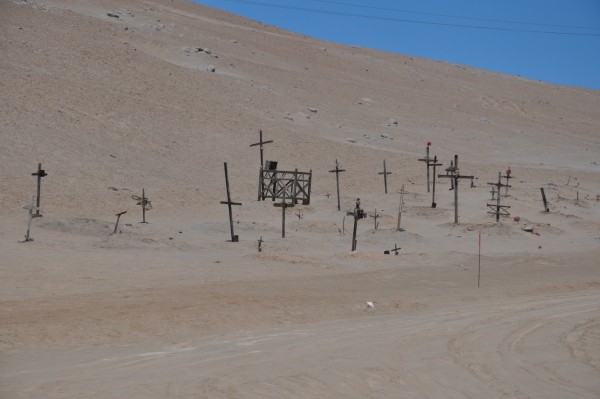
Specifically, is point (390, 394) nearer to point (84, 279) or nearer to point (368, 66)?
point (84, 279)

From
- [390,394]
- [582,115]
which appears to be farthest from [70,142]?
[582,115]

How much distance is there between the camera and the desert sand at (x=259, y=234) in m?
10.7

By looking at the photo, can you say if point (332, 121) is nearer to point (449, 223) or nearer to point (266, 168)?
point (266, 168)

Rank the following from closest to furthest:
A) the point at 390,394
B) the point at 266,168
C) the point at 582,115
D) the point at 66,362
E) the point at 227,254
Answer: the point at 390,394 < the point at 66,362 < the point at 227,254 < the point at 266,168 < the point at 582,115

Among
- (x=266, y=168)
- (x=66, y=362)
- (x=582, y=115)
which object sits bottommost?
(x=66, y=362)

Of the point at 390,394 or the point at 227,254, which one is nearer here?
the point at 390,394

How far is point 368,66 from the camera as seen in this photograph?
9125 centimetres

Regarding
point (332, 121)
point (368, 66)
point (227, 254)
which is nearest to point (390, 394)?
point (227, 254)

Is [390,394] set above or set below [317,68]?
below

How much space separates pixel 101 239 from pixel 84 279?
6.38 meters

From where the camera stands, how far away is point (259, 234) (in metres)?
28.2

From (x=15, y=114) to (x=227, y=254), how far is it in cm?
2394

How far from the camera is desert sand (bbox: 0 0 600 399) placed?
10.7 metres

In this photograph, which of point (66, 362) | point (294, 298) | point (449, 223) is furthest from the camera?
point (449, 223)
